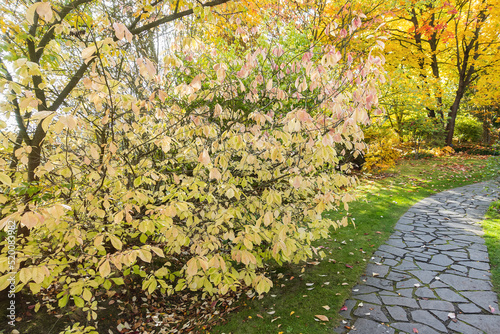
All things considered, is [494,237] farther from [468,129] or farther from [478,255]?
[468,129]

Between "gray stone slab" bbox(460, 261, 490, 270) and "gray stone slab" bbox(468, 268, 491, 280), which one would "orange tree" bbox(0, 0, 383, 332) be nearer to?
"gray stone slab" bbox(468, 268, 491, 280)

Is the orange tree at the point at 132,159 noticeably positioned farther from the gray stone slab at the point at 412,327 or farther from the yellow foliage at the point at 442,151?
the yellow foliage at the point at 442,151

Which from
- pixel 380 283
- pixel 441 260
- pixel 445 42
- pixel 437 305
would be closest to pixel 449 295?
pixel 437 305

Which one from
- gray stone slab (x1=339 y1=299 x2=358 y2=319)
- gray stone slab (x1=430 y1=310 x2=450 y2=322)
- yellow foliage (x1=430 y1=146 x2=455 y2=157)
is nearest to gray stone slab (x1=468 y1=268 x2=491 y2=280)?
gray stone slab (x1=430 y1=310 x2=450 y2=322)

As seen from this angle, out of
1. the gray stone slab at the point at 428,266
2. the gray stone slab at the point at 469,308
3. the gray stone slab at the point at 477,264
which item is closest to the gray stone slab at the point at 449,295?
the gray stone slab at the point at 469,308

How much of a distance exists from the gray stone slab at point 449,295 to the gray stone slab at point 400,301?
0.47 meters

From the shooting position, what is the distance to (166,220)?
9.33 feet

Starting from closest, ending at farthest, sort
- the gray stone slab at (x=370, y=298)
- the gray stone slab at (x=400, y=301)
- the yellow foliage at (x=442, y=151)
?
the gray stone slab at (x=400, y=301) → the gray stone slab at (x=370, y=298) → the yellow foliage at (x=442, y=151)

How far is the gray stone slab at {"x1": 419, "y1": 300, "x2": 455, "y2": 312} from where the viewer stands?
11.8 ft

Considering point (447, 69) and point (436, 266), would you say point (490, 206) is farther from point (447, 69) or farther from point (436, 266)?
point (447, 69)

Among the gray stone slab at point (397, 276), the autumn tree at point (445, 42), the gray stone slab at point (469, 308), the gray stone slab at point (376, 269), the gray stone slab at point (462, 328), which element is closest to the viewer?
the gray stone slab at point (462, 328)

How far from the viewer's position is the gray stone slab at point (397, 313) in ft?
11.4

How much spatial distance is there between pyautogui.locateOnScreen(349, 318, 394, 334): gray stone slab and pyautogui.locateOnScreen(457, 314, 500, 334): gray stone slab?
3.29ft

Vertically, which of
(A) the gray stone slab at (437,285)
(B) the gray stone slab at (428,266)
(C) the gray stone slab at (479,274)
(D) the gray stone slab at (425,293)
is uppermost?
(D) the gray stone slab at (425,293)
